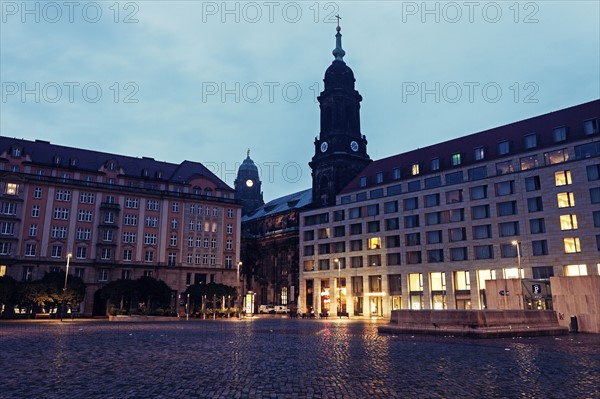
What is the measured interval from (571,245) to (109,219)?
7247cm

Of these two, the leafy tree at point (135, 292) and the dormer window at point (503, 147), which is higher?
the dormer window at point (503, 147)

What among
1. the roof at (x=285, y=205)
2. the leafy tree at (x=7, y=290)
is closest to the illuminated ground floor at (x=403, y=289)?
the roof at (x=285, y=205)

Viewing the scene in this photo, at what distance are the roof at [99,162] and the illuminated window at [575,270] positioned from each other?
203 feet

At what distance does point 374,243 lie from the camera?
299 ft

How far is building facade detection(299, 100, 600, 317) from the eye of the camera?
65938 millimetres

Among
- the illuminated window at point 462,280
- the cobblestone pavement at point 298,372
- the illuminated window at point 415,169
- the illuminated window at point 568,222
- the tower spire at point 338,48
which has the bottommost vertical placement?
the cobblestone pavement at point 298,372

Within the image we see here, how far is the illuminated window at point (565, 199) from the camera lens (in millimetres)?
66188

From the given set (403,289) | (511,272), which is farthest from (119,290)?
(511,272)

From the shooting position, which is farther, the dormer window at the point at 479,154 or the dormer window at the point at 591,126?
the dormer window at the point at 479,154

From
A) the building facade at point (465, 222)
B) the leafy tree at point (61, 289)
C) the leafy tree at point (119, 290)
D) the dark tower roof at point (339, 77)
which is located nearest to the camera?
the building facade at point (465, 222)

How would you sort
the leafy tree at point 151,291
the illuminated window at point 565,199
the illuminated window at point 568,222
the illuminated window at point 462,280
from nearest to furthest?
the illuminated window at point 568,222 → the illuminated window at point 565,199 → the leafy tree at point 151,291 → the illuminated window at point 462,280

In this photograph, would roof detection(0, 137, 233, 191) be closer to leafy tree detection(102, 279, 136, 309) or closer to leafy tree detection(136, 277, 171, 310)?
leafy tree detection(102, 279, 136, 309)

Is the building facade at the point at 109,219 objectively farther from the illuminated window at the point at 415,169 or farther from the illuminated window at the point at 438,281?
the illuminated window at the point at 438,281

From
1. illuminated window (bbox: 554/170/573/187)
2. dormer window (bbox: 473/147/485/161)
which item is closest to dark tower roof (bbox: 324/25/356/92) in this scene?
dormer window (bbox: 473/147/485/161)
